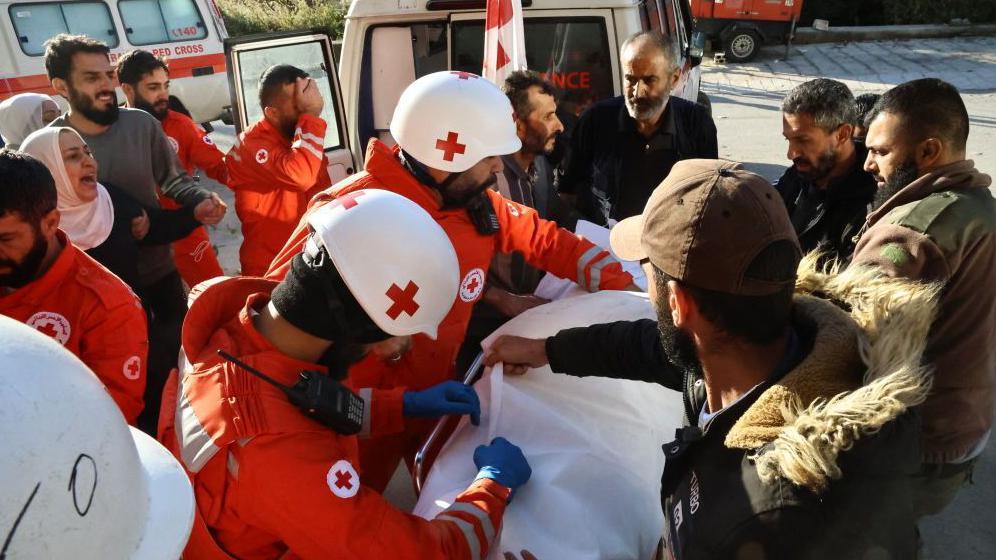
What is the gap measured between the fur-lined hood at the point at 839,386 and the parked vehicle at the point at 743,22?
14.4 m

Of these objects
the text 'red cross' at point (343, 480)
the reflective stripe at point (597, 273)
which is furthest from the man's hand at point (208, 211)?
the text 'red cross' at point (343, 480)

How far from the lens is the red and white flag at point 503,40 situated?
11.9 ft

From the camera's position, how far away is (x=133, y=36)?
8656mm

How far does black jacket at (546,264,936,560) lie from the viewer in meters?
1.10

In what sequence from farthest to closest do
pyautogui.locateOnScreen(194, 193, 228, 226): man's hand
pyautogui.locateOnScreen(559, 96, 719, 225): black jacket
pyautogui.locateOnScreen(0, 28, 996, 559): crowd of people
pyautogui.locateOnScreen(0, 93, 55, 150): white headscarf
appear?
pyautogui.locateOnScreen(0, 93, 55, 150): white headscarf
pyautogui.locateOnScreen(559, 96, 719, 225): black jacket
pyautogui.locateOnScreen(194, 193, 228, 226): man's hand
pyautogui.locateOnScreen(0, 28, 996, 559): crowd of people

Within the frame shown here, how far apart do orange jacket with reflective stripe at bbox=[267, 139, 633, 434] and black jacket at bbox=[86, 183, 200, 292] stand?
1138 millimetres

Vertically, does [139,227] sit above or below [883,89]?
above

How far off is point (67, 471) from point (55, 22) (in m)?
9.07

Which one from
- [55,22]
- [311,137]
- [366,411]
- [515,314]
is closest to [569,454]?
[366,411]

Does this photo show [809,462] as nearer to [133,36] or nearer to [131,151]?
[131,151]

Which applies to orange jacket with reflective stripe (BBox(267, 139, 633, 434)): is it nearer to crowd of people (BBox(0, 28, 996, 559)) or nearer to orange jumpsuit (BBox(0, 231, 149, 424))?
crowd of people (BBox(0, 28, 996, 559))

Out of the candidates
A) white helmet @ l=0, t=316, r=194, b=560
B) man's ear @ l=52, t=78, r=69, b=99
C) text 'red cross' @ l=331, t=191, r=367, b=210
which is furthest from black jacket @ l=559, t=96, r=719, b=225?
white helmet @ l=0, t=316, r=194, b=560

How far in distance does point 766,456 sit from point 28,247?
214 centimetres

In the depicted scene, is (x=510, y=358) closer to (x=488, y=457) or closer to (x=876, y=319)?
(x=488, y=457)
